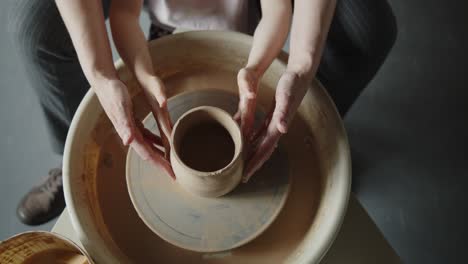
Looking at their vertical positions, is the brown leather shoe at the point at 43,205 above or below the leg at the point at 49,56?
below

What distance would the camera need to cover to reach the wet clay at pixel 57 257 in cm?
102

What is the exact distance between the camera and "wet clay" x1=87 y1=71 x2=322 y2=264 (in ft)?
3.48

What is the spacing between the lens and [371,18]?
132 centimetres

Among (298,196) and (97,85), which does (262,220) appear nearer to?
(298,196)

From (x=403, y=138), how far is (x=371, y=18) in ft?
2.69

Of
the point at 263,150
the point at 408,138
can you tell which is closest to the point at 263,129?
the point at 263,150

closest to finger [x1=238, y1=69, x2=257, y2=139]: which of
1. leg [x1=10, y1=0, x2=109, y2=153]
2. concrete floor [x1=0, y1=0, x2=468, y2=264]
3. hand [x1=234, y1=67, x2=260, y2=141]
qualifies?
hand [x1=234, y1=67, x2=260, y2=141]

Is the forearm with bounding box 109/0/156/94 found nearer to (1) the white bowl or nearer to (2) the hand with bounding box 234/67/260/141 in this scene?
(1) the white bowl

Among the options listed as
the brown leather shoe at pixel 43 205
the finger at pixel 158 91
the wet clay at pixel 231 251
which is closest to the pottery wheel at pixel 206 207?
the wet clay at pixel 231 251

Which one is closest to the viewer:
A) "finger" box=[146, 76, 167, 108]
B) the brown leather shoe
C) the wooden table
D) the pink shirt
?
"finger" box=[146, 76, 167, 108]

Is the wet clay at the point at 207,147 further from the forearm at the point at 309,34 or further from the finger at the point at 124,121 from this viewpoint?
the forearm at the point at 309,34

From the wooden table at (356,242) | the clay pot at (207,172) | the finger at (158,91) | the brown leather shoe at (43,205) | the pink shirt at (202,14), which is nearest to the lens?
the clay pot at (207,172)

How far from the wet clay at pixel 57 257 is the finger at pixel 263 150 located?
17.0 inches

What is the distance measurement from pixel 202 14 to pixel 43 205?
1.06m
